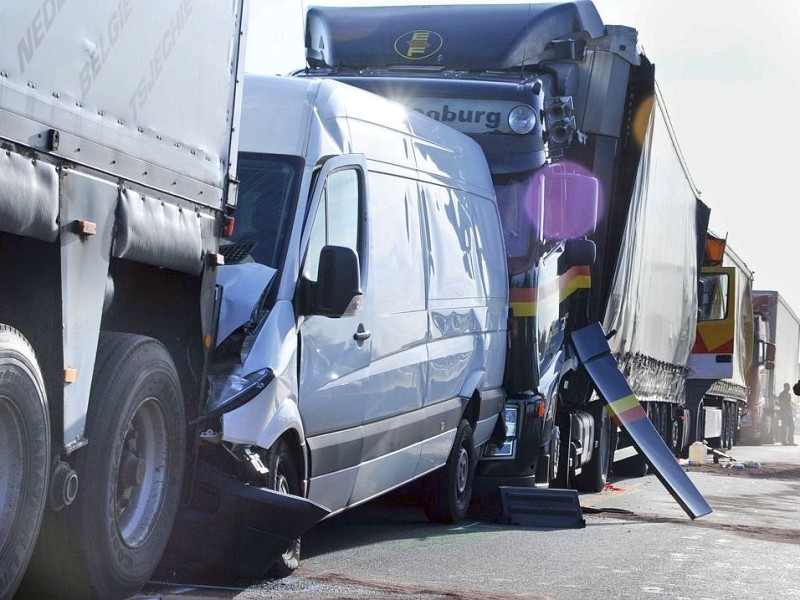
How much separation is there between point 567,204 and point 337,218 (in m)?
4.91

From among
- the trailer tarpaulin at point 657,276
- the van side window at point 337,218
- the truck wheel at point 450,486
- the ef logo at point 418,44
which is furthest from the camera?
the trailer tarpaulin at point 657,276

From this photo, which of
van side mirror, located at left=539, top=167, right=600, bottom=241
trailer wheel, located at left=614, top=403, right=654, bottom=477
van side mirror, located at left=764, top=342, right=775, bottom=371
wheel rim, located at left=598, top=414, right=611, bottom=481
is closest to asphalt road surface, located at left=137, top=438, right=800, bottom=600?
wheel rim, located at left=598, top=414, right=611, bottom=481

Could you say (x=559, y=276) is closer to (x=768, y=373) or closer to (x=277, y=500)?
(x=277, y=500)

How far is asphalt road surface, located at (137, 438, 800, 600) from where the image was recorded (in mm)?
6949

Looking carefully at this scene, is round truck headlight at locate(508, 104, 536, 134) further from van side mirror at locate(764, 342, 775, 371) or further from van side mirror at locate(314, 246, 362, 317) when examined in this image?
van side mirror at locate(764, 342, 775, 371)

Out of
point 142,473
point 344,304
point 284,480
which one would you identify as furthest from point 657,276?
point 142,473

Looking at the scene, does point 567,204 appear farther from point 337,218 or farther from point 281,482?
point 281,482

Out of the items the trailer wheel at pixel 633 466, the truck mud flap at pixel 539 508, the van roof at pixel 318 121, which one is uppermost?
the van roof at pixel 318 121

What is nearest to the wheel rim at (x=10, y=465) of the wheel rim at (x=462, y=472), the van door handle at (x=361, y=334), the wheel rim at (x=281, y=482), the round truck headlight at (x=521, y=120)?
the wheel rim at (x=281, y=482)

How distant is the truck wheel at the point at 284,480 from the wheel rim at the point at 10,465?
186 centimetres

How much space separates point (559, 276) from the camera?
12422 millimetres

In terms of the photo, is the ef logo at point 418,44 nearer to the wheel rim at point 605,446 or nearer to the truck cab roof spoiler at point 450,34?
the truck cab roof spoiler at point 450,34

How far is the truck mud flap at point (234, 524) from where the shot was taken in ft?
20.4

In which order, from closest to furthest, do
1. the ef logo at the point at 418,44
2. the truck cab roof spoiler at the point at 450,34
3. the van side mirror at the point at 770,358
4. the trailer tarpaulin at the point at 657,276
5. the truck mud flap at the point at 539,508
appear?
1. the truck mud flap at the point at 539,508
2. the truck cab roof spoiler at the point at 450,34
3. the ef logo at the point at 418,44
4. the trailer tarpaulin at the point at 657,276
5. the van side mirror at the point at 770,358
